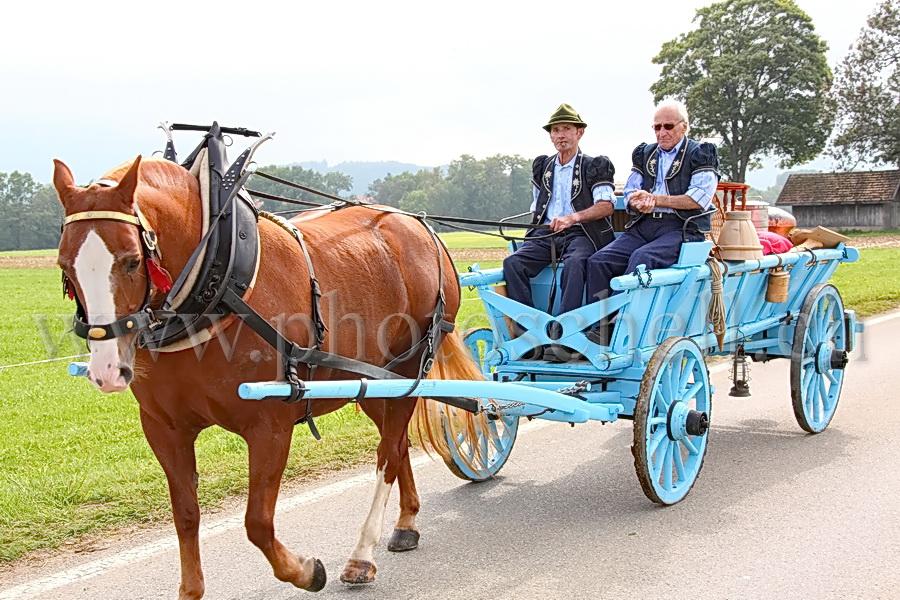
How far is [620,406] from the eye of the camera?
16.7 ft

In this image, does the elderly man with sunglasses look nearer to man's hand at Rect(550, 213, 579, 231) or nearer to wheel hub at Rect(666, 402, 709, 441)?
man's hand at Rect(550, 213, 579, 231)

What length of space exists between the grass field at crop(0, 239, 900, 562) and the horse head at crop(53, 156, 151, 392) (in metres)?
1.55

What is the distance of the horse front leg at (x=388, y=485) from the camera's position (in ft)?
13.7

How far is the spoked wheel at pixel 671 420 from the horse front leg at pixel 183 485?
234 cm

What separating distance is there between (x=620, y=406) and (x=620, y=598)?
1476 mm

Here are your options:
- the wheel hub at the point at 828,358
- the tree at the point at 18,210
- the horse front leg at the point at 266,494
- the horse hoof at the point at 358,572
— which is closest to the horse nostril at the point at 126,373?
the horse front leg at the point at 266,494

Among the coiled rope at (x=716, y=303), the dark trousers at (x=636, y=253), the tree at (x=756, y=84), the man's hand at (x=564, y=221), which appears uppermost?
the tree at (x=756, y=84)

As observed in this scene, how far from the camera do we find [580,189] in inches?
224

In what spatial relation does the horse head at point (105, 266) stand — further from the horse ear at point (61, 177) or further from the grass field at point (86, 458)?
the grass field at point (86, 458)

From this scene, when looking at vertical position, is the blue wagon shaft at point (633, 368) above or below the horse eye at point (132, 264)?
below

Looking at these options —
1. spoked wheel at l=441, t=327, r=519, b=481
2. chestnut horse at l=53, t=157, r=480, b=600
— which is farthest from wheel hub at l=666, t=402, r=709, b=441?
chestnut horse at l=53, t=157, r=480, b=600

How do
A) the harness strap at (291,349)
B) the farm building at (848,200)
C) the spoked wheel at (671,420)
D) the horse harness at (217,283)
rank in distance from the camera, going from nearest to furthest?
the horse harness at (217,283), the harness strap at (291,349), the spoked wheel at (671,420), the farm building at (848,200)

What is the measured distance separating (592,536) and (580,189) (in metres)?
2.22

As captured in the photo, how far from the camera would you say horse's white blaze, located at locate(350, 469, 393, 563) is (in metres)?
4.17
